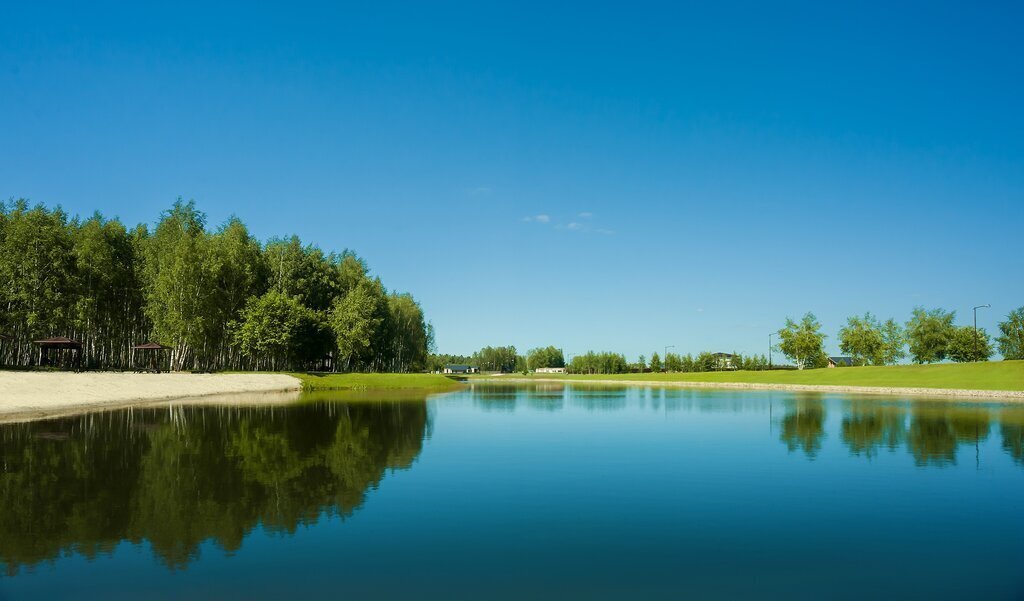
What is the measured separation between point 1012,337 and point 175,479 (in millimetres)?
151353

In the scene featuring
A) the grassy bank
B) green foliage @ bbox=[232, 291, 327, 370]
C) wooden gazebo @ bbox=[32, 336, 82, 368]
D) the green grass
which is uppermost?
green foliage @ bbox=[232, 291, 327, 370]

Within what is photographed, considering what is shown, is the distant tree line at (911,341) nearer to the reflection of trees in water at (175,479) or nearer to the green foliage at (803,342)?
the green foliage at (803,342)

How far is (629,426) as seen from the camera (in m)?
33.4

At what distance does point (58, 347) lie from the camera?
222ft

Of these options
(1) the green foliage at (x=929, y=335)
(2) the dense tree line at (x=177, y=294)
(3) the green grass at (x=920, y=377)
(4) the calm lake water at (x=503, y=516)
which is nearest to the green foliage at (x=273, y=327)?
(2) the dense tree line at (x=177, y=294)

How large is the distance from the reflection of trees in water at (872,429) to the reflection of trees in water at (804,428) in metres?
1.18

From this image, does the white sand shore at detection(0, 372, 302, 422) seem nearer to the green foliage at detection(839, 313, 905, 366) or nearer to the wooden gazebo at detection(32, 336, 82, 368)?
the wooden gazebo at detection(32, 336, 82, 368)

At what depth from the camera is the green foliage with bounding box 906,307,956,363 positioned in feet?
363

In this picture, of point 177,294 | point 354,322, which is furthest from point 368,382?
point 177,294

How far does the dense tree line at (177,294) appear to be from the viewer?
218 feet

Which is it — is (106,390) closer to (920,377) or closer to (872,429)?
(872,429)

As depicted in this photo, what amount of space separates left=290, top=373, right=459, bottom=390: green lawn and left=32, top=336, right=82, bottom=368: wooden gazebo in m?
22.6

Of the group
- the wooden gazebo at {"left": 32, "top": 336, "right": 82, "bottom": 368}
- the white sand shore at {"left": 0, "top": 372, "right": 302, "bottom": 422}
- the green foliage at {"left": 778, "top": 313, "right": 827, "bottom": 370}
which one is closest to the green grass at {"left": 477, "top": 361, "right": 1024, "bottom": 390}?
the green foliage at {"left": 778, "top": 313, "right": 827, "bottom": 370}

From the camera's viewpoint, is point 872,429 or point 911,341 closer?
point 872,429
